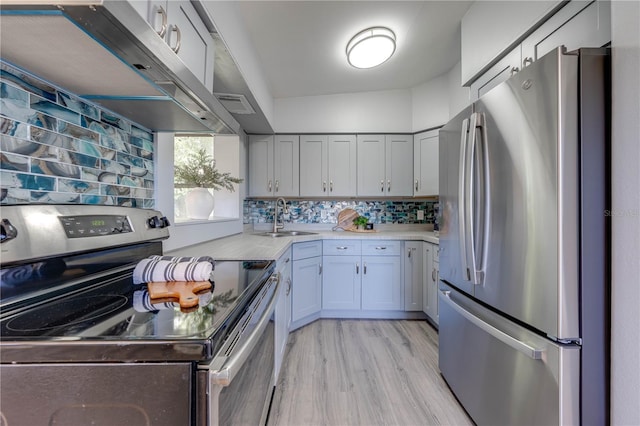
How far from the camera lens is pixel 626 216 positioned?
850mm

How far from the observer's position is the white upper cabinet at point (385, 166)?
A: 3078 millimetres

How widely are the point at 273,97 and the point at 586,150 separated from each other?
9.29 feet

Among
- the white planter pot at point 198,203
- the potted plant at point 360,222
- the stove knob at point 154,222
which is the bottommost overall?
the potted plant at point 360,222

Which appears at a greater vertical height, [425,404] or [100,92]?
[100,92]

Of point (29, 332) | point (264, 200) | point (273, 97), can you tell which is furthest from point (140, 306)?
point (273, 97)

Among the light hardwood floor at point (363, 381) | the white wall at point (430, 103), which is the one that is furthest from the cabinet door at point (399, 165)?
the light hardwood floor at point (363, 381)

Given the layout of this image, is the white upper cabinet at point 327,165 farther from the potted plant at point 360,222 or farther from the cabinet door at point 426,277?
the cabinet door at point 426,277

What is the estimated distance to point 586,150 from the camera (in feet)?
2.99

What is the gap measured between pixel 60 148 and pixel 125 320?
718 millimetres

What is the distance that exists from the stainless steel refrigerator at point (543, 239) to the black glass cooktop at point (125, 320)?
40.7 inches

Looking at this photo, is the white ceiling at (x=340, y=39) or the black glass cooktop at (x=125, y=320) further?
the white ceiling at (x=340, y=39)

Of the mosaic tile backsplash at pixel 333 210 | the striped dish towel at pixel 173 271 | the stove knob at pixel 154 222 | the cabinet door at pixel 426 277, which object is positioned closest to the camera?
the striped dish towel at pixel 173 271

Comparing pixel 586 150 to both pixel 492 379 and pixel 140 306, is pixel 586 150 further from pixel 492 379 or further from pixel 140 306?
pixel 140 306

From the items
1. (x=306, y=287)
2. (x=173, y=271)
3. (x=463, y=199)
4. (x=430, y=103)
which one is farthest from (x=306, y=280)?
(x=430, y=103)
